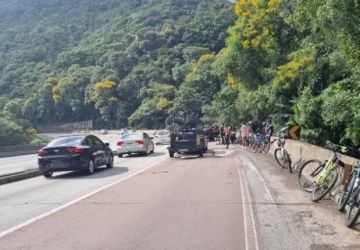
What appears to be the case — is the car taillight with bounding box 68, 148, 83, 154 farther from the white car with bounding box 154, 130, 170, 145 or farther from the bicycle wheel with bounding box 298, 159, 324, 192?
the white car with bounding box 154, 130, 170, 145

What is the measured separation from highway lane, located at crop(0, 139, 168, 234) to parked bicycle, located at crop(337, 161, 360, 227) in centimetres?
564

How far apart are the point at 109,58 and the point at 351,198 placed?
10580cm

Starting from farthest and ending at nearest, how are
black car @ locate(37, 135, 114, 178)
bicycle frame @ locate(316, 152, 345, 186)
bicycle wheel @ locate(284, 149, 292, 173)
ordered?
black car @ locate(37, 135, 114, 178) < bicycle wheel @ locate(284, 149, 292, 173) < bicycle frame @ locate(316, 152, 345, 186)

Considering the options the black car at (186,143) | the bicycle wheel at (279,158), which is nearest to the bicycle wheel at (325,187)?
the bicycle wheel at (279,158)

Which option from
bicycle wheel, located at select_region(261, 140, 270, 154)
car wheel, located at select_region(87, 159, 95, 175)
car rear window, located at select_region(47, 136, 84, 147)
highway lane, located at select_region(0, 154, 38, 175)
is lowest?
highway lane, located at select_region(0, 154, 38, 175)

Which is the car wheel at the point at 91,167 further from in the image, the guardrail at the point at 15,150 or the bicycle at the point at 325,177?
the guardrail at the point at 15,150

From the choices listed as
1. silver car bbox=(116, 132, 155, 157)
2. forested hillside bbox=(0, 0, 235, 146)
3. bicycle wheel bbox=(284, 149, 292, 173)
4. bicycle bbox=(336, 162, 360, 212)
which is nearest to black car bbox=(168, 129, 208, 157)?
silver car bbox=(116, 132, 155, 157)

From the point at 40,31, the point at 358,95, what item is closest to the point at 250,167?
the point at 358,95

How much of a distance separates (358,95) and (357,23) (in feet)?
14.8

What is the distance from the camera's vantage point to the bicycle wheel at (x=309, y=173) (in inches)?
441

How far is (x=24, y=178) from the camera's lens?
55.2ft

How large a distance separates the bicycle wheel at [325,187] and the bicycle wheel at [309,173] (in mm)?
638

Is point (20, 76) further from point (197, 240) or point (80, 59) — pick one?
point (197, 240)

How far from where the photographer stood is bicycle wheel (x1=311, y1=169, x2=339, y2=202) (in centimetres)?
1005
